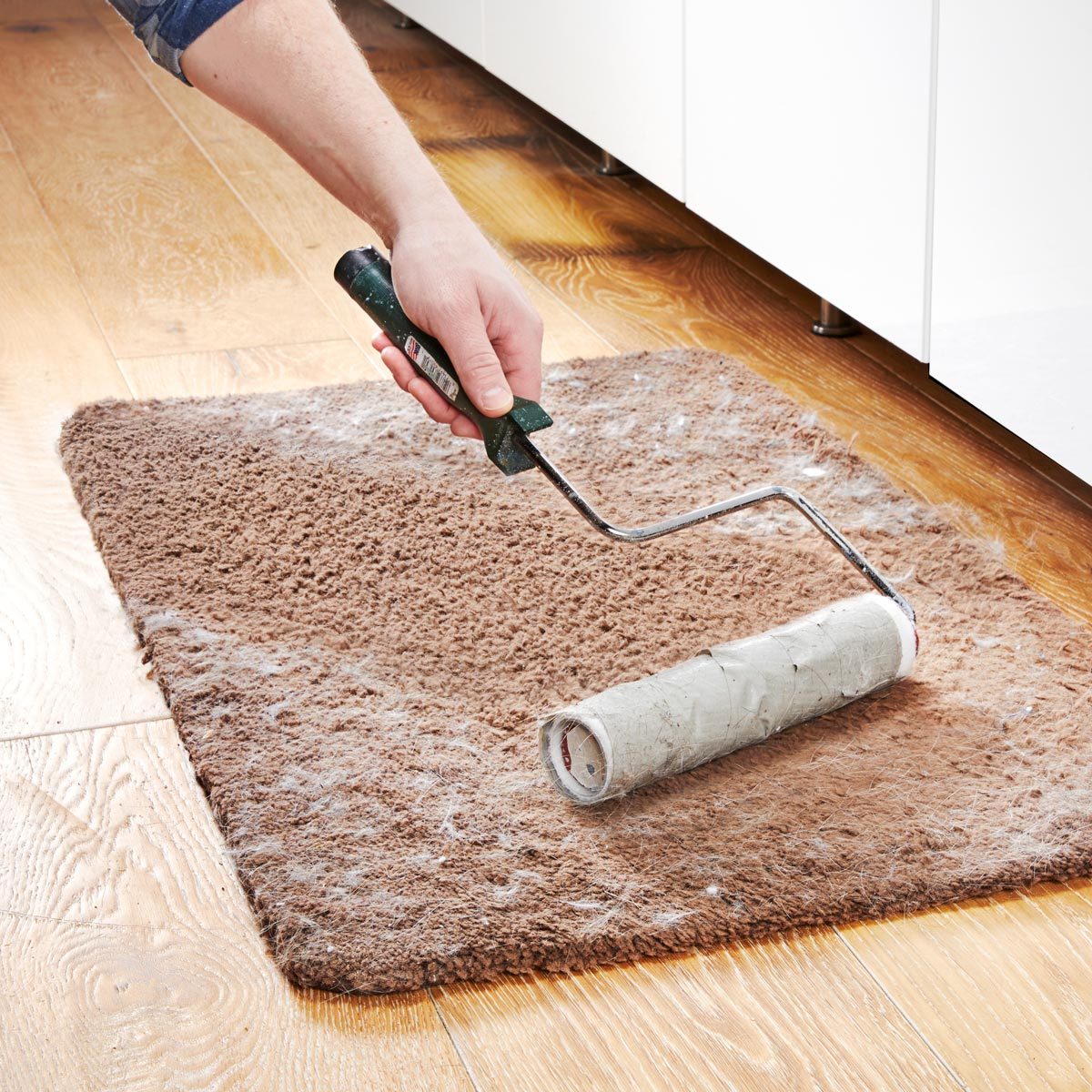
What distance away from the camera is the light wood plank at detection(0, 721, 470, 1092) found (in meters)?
0.95

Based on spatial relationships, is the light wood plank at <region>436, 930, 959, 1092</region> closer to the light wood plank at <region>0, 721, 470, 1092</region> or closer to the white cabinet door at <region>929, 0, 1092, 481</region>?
the light wood plank at <region>0, 721, 470, 1092</region>

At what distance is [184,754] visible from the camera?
4.07ft

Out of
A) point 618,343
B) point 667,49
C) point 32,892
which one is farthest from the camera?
point 667,49

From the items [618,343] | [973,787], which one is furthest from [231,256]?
[973,787]

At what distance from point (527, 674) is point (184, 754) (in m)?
0.29

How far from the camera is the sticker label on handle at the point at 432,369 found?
1195 mm

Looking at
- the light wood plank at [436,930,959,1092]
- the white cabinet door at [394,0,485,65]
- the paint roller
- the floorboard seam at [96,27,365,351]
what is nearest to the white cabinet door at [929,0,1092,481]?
the paint roller

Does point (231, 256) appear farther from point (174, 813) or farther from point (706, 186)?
point (174, 813)

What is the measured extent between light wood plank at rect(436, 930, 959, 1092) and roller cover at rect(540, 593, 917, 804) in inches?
6.5

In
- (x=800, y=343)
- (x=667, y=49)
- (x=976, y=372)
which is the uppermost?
(x=667, y=49)

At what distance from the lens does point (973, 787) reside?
1.17m

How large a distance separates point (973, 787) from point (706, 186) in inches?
48.1

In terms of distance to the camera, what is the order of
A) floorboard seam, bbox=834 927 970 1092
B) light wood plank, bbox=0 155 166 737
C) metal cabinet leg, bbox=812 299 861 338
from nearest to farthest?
floorboard seam, bbox=834 927 970 1092, light wood plank, bbox=0 155 166 737, metal cabinet leg, bbox=812 299 861 338

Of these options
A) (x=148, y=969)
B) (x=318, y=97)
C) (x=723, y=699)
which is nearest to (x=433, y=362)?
(x=318, y=97)
